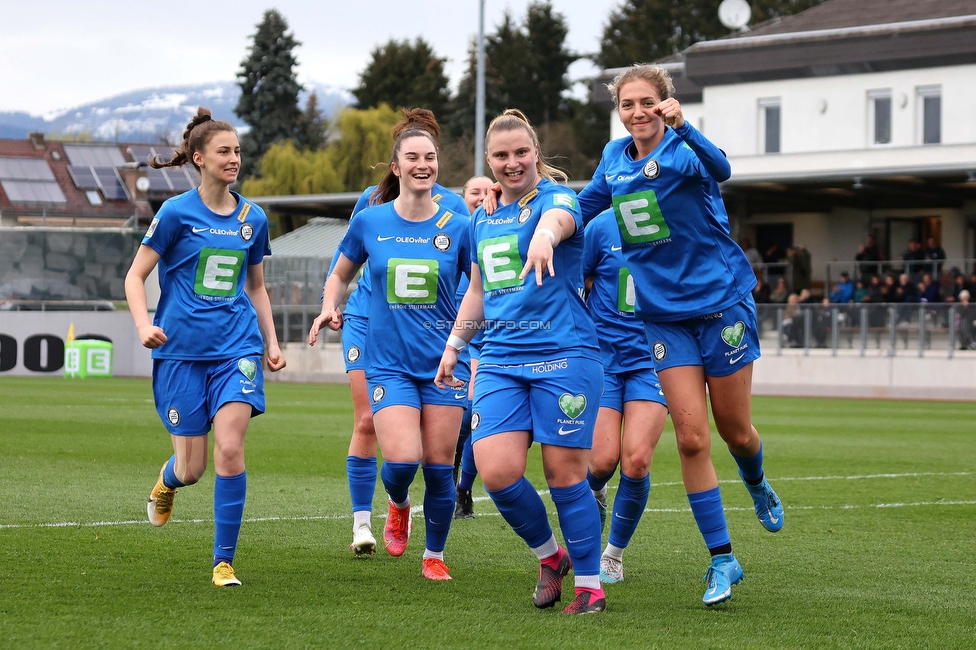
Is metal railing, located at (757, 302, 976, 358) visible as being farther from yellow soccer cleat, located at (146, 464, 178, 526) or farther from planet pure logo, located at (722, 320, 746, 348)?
yellow soccer cleat, located at (146, 464, 178, 526)

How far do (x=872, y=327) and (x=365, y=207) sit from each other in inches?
824

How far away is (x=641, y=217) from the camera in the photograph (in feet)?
18.0

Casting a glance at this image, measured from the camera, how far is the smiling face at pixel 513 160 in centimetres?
519

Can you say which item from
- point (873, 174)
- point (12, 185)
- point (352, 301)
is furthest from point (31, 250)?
point (12, 185)

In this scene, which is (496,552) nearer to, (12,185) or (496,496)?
(496,496)

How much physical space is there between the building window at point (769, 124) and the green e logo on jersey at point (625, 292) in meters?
31.2

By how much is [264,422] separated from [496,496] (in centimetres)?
1148

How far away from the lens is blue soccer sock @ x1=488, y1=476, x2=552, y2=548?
202 inches

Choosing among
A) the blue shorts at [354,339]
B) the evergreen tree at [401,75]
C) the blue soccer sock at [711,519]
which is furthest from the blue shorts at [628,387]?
the evergreen tree at [401,75]

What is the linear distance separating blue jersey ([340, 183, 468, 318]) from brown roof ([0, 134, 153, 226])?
199 feet

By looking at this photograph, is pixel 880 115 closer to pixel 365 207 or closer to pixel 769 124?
pixel 769 124

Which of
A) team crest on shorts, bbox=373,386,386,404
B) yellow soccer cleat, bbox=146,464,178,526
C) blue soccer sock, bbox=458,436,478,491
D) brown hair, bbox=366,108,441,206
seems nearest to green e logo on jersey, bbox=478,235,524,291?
team crest on shorts, bbox=373,386,386,404

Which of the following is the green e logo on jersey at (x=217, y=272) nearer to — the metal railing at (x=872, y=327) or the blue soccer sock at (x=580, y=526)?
the blue soccer sock at (x=580, y=526)

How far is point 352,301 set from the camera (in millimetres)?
7363
